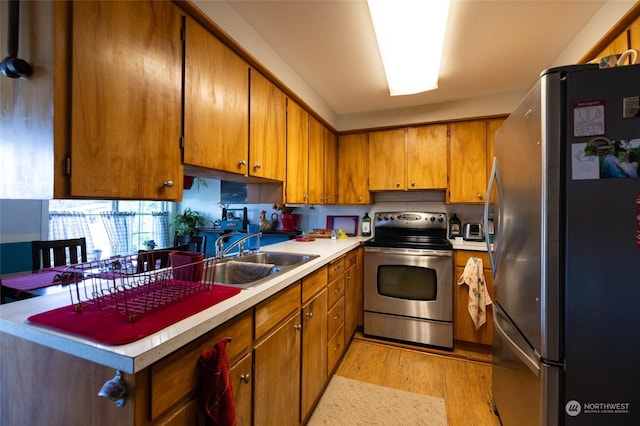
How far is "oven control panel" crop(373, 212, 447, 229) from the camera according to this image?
2965 millimetres

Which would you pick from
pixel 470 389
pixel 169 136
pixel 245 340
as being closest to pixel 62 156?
pixel 169 136

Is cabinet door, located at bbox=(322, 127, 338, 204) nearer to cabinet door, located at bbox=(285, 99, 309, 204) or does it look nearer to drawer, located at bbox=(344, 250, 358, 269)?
cabinet door, located at bbox=(285, 99, 309, 204)

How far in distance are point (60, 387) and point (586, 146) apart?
184 cm

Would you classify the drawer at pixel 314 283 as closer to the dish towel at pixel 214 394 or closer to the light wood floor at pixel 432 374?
the dish towel at pixel 214 394

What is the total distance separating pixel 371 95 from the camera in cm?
270

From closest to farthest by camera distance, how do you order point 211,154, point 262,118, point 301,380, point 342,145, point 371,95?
point 211,154
point 301,380
point 262,118
point 371,95
point 342,145

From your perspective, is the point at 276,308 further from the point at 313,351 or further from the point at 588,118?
the point at 588,118

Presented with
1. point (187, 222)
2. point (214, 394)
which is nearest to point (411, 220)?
point (214, 394)

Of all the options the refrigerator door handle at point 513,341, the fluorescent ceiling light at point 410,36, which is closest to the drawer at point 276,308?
the refrigerator door handle at point 513,341

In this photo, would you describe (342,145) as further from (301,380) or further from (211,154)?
(301,380)

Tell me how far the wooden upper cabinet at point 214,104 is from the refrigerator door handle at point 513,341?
65.3 inches

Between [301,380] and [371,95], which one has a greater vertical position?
[371,95]

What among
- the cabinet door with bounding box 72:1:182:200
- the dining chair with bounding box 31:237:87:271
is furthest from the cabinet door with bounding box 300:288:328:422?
the dining chair with bounding box 31:237:87:271

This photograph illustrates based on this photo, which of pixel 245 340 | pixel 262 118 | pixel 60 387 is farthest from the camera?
pixel 262 118
